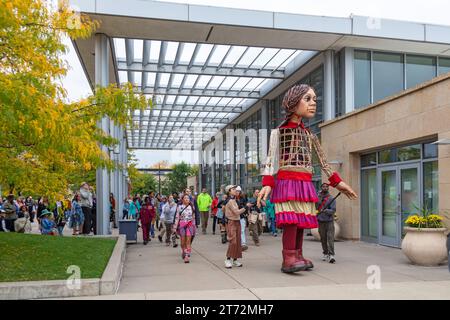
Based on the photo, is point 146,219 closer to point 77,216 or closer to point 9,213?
point 77,216

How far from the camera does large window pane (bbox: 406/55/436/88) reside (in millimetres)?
17875

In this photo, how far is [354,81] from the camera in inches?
672

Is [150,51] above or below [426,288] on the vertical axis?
above

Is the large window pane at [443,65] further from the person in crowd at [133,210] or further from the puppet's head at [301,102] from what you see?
the person in crowd at [133,210]

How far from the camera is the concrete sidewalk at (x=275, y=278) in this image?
694 centimetres

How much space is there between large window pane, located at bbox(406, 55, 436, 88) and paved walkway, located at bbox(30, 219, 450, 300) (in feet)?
26.0

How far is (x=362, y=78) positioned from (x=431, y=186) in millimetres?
6785

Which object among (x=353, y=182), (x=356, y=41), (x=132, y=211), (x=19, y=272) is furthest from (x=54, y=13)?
(x=132, y=211)

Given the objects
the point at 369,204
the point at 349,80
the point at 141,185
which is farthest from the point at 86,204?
the point at 141,185

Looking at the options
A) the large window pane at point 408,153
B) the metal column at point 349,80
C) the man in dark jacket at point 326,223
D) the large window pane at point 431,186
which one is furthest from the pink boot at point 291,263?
the metal column at point 349,80

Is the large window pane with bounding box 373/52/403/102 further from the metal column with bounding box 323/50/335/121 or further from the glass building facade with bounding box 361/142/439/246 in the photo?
the glass building facade with bounding box 361/142/439/246

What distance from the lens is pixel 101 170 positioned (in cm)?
1574
